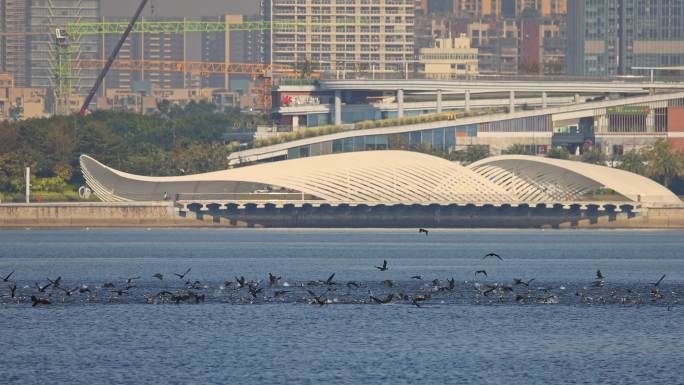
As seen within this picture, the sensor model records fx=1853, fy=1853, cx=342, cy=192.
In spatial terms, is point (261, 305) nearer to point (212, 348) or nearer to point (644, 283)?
point (212, 348)

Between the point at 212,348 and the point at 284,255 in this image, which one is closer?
the point at 212,348

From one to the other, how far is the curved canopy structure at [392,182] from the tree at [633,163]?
24.3 metres

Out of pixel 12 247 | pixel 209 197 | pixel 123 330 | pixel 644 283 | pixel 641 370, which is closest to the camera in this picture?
pixel 641 370

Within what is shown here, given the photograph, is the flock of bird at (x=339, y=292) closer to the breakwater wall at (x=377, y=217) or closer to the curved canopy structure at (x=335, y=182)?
the curved canopy structure at (x=335, y=182)

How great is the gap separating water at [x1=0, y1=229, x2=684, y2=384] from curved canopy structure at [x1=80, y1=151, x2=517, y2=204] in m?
37.3

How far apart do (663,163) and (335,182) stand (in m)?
42.2

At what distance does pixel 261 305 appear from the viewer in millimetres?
84562

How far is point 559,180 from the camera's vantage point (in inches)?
6619

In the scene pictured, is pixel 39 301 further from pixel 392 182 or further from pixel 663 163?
pixel 663 163

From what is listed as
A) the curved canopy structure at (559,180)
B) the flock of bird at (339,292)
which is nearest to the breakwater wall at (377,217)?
the curved canopy structure at (559,180)

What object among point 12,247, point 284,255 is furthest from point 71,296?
point 12,247

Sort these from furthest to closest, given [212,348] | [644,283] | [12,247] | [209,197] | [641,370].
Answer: [209,197]
[12,247]
[644,283]
[212,348]
[641,370]

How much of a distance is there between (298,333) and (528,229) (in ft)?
313

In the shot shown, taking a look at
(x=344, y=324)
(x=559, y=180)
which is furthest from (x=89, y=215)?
(x=344, y=324)
